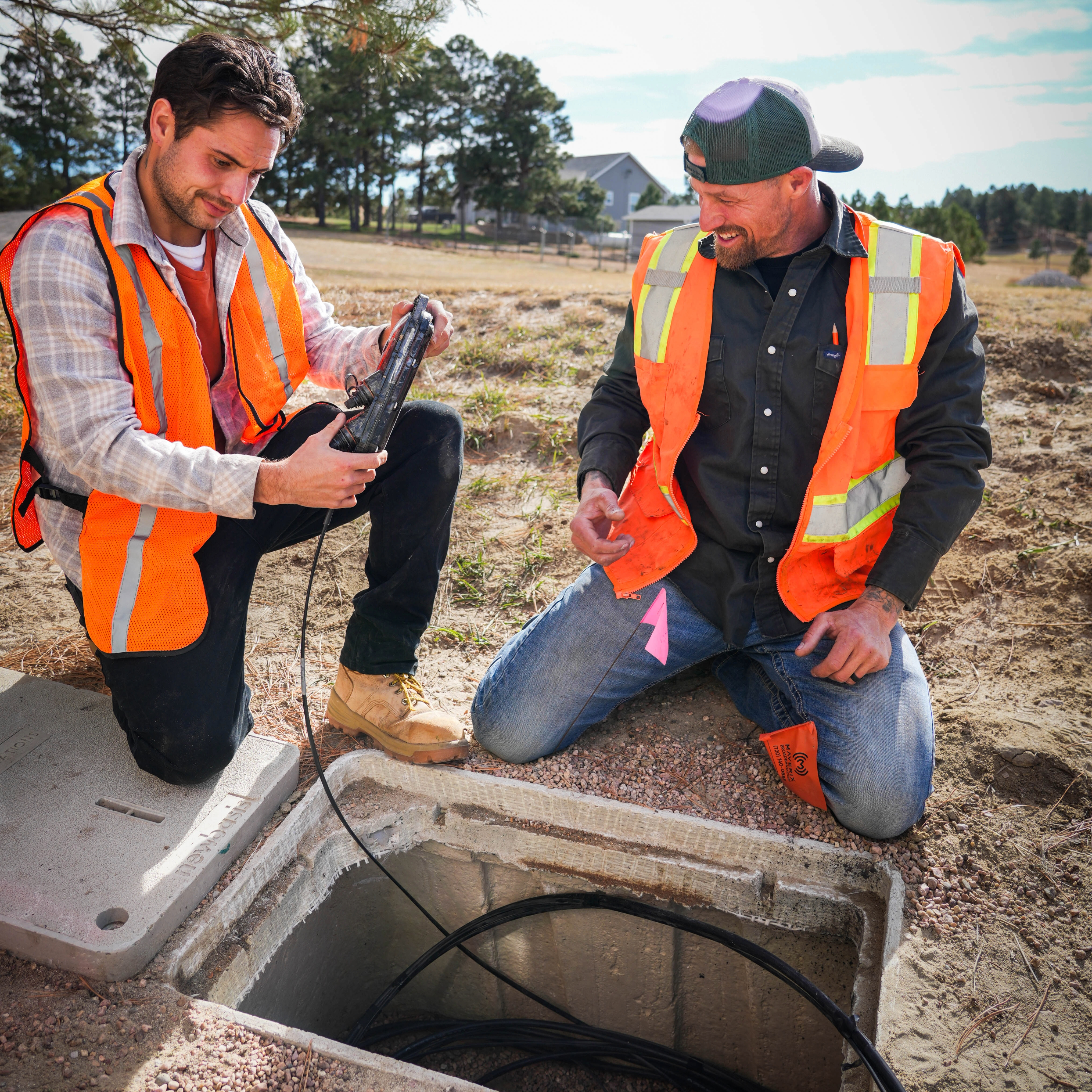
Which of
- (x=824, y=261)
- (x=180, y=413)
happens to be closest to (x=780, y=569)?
(x=824, y=261)

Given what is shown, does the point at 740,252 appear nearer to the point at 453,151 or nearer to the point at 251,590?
the point at 251,590

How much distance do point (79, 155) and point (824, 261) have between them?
2793cm

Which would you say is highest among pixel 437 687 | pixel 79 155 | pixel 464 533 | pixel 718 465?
pixel 79 155

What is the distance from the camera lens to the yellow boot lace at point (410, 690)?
2.36 metres

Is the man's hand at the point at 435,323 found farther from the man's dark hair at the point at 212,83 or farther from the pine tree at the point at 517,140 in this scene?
the pine tree at the point at 517,140

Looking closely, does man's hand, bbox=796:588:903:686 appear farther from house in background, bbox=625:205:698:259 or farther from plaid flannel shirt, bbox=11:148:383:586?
house in background, bbox=625:205:698:259

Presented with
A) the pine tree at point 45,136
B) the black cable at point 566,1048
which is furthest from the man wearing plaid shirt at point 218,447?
the pine tree at point 45,136

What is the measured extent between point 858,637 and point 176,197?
2.01 m

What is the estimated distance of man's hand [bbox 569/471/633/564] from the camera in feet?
7.53

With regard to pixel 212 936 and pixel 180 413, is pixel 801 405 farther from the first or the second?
pixel 212 936

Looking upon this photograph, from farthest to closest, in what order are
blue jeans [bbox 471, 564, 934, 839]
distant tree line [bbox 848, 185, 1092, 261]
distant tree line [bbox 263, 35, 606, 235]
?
1. distant tree line [bbox 848, 185, 1092, 261]
2. distant tree line [bbox 263, 35, 606, 235]
3. blue jeans [bbox 471, 564, 934, 839]

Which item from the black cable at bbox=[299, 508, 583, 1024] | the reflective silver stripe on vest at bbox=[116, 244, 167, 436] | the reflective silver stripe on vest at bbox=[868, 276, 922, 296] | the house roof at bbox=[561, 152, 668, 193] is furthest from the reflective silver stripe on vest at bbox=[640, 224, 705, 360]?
the house roof at bbox=[561, 152, 668, 193]

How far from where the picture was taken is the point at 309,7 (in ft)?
14.0

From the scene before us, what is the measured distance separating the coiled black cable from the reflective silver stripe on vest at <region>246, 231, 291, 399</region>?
1.61 ft
